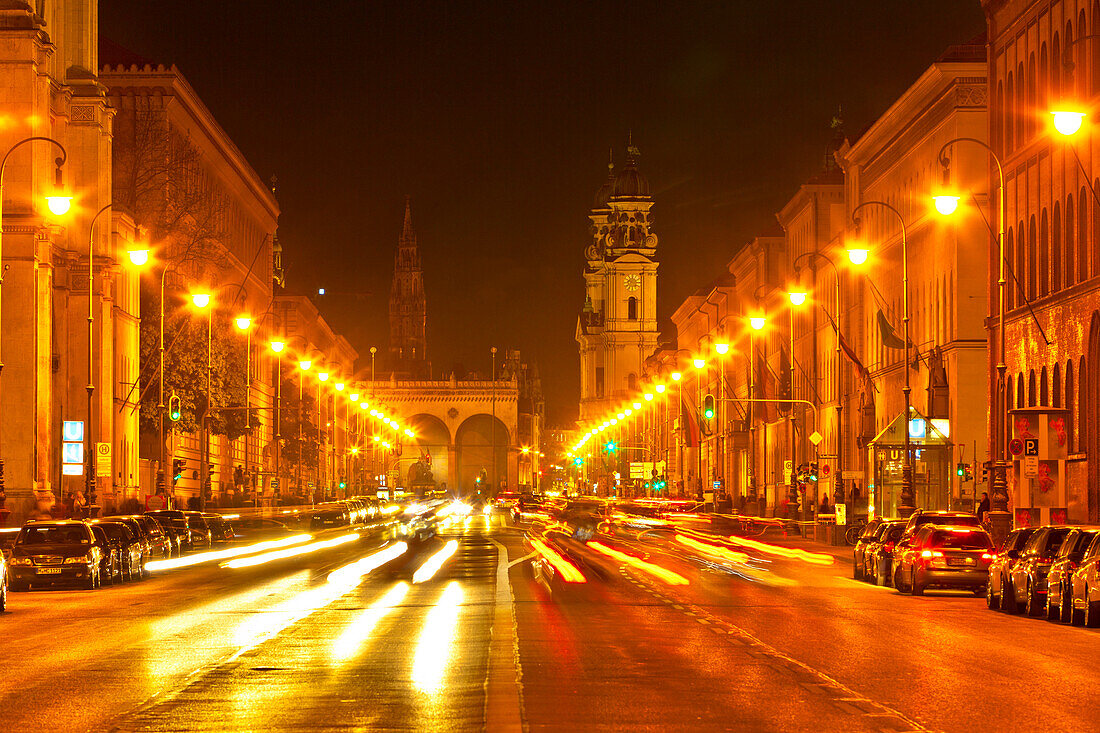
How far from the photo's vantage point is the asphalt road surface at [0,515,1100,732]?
13938 mm

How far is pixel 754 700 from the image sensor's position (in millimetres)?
15016

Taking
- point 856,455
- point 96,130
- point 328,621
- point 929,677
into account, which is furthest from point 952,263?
point 929,677

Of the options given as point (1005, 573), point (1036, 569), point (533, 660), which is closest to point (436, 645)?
point (533, 660)

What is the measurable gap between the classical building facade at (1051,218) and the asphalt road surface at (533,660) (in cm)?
1538

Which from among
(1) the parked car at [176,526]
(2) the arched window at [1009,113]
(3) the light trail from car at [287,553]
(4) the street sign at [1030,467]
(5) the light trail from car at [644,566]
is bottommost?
(3) the light trail from car at [287,553]

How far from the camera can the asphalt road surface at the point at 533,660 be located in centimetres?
1394

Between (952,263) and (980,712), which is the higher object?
(952,263)

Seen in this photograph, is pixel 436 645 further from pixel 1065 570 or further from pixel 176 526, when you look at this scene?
pixel 176 526

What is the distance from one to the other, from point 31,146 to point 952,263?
33668 mm

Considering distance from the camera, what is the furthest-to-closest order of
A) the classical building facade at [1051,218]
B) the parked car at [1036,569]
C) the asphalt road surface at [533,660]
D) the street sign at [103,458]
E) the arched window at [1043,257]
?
the arched window at [1043,257] < the street sign at [103,458] < the classical building facade at [1051,218] < the parked car at [1036,569] < the asphalt road surface at [533,660]

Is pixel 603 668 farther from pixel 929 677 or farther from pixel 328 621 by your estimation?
pixel 328 621

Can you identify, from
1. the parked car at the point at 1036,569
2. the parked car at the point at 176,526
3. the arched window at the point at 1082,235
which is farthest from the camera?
the parked car at the point at 176,526

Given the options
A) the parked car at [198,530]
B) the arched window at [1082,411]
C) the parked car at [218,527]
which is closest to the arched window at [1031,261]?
the arched window at [1082,411]

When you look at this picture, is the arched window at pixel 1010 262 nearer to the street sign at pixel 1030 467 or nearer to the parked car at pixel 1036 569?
the street sign at pixel 1030 467
